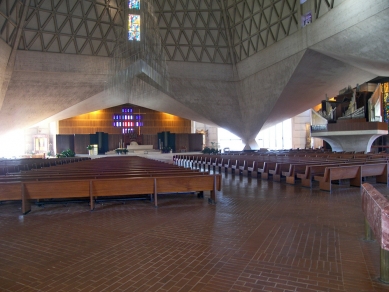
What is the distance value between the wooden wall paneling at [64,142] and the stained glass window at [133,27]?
1447 centimetres

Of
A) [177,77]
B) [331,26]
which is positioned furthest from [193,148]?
[331,26]

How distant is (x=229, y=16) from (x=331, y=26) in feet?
30.4

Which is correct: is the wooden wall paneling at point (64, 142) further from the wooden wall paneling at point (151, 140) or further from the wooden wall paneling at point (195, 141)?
the wooden wall paneling at point (195, 141)

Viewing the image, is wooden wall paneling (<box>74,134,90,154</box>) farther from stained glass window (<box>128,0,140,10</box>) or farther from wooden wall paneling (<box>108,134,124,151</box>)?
stained glass window (<box>128,0,140,10</box>)

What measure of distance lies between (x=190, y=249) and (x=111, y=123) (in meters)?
29.1

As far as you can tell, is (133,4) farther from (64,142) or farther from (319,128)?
(64,142)

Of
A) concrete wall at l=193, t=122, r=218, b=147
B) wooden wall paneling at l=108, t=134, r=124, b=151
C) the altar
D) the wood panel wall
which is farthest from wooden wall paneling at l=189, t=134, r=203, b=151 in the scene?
wooden wall paneling at l=108, t=134, r=124, b=151

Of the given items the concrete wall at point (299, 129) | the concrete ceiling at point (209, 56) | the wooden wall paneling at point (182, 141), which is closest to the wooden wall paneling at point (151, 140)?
the wooden wall paneling at point (182, 141)

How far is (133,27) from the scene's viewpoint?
1955 centimetres

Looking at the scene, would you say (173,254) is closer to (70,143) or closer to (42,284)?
(42,284)

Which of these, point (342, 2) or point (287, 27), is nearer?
point (342, 2)

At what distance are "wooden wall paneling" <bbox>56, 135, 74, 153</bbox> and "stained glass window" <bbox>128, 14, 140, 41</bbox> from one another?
47.5 feet

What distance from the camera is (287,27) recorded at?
17.5 m

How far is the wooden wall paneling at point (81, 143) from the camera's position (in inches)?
1152
